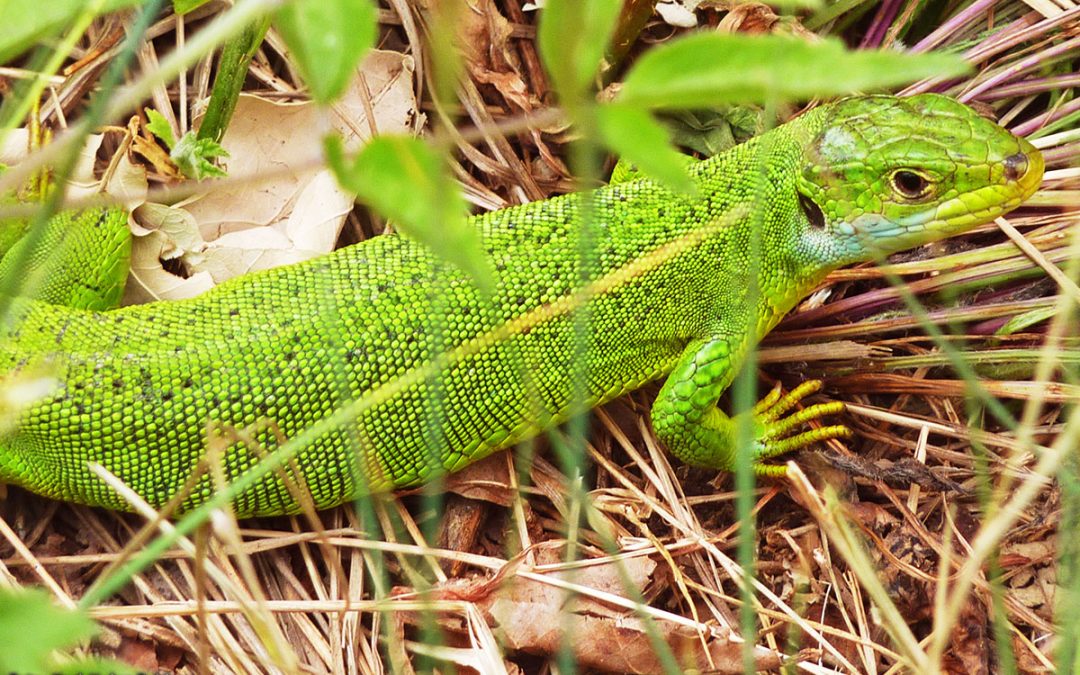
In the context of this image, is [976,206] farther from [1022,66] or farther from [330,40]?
[330,40]

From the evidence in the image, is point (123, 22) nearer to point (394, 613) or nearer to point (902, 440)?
point (394, 613)

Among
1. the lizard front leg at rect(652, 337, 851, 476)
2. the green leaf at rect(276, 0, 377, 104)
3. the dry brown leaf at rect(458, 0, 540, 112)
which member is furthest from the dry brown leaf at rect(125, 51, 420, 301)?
the green leaf at rect(276, 0, 377, 104)

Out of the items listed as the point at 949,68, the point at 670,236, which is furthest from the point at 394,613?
the point at 949,68

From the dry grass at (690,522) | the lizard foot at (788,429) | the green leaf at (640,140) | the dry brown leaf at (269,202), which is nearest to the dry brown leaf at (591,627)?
the dry grass at (690,522)

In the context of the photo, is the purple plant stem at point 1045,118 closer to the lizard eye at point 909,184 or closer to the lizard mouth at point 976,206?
the lizard mouth at point 976,206

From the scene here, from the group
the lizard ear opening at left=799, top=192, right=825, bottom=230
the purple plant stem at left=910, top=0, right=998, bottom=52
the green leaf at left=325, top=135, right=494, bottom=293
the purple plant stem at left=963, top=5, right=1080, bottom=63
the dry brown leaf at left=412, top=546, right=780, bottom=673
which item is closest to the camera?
the green leaf at left=325, top=135, right=494, bottom=293

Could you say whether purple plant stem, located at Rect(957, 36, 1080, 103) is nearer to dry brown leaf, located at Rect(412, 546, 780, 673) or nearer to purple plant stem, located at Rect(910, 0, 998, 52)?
purple plant stem, located at Rect(910, 0, 998, 52)
